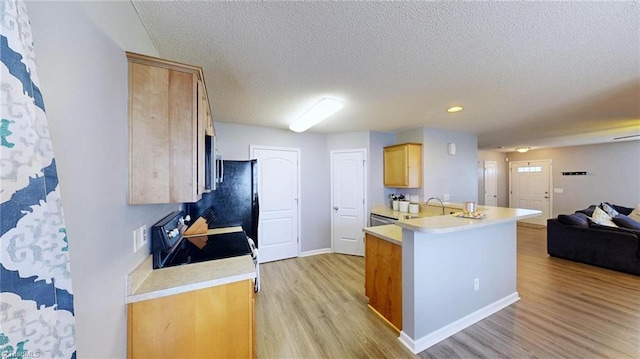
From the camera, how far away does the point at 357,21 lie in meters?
1.27

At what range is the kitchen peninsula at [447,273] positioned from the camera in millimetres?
1837

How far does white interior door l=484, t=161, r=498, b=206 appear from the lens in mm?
7141

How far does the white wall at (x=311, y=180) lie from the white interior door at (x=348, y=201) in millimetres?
145

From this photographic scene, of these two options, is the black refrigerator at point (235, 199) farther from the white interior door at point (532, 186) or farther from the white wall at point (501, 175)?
the white interior door at point (532, 186)

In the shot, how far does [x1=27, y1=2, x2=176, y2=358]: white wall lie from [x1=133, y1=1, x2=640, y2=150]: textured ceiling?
0.46 meters

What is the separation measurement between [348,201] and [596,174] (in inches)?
263

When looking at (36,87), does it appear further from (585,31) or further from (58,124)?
(585,31)

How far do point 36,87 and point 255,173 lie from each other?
8.14 ft

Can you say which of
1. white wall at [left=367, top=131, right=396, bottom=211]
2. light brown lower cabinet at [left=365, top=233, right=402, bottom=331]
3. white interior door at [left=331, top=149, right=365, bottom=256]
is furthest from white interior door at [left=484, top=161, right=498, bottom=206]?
light brown lower cabinet at [left=365, top=233, right=402, bottom=331]

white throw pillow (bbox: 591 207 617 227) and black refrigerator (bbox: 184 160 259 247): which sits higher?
black refrigerator (bbox: 184 160 259 247)

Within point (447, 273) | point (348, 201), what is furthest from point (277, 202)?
point (447, 273)

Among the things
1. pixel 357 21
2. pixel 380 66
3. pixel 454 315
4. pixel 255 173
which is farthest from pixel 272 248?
pixel 357 21

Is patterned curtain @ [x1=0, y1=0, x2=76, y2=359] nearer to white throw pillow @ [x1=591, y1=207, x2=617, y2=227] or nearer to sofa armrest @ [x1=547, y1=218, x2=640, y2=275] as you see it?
sofa armrest @ [x1=547, y1=218, x2=640, y2=275]

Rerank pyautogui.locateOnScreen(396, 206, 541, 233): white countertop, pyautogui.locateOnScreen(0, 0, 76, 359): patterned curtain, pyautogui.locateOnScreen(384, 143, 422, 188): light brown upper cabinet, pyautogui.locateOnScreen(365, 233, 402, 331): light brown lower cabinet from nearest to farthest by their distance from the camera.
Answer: pyautogui.locateOnScreen(0, 0, 76, 359): patterned curtain
pyautogui.locateOnScreen(396, 206, 541, 233): white countertop
pyautogui.locateOnScreen(365, 233, 402, 331): light brown lower cabinet
pyautogui.locateOnScreen(384, 143, 422, 188): light brown upper cabinet
